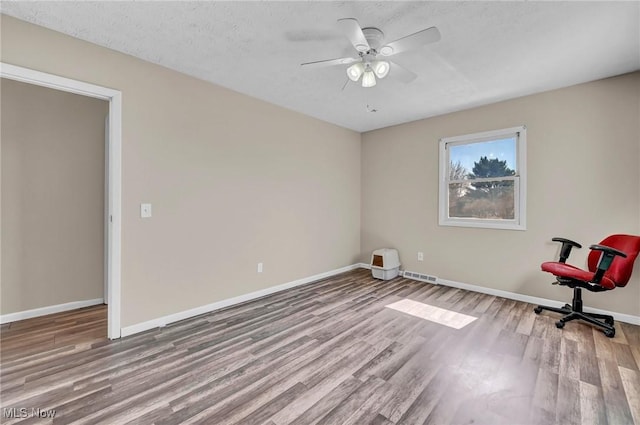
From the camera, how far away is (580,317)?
2.81 metres

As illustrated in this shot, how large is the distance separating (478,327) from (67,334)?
402cm

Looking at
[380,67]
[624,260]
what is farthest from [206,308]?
[624,260]

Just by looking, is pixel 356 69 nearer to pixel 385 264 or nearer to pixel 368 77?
pixel 368 77

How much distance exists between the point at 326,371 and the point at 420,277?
2.88 m

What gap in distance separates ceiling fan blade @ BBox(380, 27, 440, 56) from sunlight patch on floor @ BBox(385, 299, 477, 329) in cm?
261

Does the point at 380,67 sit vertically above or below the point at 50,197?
above

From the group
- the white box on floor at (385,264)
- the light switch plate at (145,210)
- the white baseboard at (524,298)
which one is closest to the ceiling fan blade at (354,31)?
the light switch plate at (145,210)

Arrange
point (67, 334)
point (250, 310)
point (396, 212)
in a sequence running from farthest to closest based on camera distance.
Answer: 1. point (396, 212)
2. point (250, 310)
3. point (67, 334)

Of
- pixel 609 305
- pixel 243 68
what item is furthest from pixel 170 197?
pixel 609 305

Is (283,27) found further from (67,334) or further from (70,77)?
(67,334)

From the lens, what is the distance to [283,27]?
2141 millimetres

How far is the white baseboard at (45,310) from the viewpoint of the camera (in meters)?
2.84

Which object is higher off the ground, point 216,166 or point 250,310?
point 216,166

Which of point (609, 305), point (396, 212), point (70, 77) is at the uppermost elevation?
point (70, 77)
